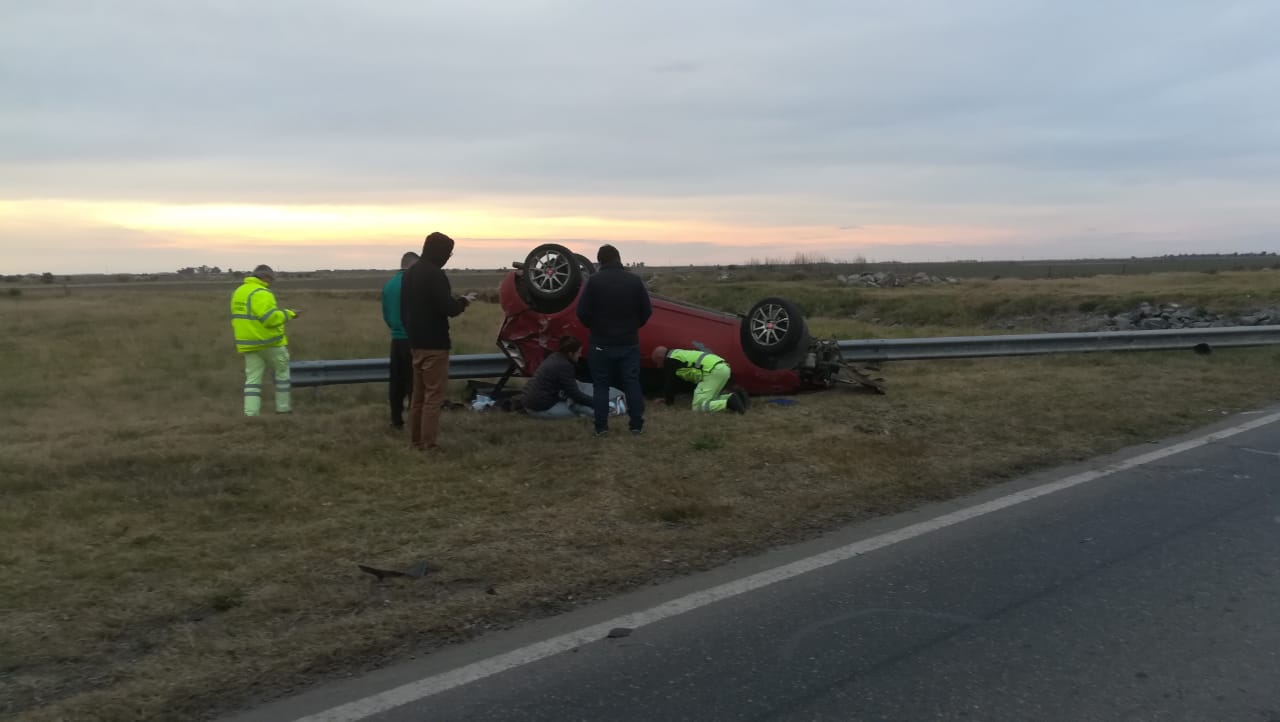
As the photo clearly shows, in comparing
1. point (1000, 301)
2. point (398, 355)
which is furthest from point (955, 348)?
point (1000, 301)

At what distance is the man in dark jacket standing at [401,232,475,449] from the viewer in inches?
300

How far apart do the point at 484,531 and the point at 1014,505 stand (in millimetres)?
3541

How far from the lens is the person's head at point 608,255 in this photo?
8460mm

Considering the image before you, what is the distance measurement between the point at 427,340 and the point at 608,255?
1862 millimetres

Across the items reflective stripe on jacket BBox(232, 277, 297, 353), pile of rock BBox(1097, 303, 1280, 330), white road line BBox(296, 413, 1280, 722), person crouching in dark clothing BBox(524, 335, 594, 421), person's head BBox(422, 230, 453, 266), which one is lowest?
white road line BBox(296, 413, 1280, 722)

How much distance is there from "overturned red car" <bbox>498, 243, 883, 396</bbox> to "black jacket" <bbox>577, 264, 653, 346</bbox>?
4.43 feet

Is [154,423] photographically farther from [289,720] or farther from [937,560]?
[937,560]

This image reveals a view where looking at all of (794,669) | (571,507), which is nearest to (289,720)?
(794,669)

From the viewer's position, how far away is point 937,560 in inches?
204

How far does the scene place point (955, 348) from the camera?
523 inches

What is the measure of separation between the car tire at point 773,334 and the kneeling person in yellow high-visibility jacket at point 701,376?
50 centimetres

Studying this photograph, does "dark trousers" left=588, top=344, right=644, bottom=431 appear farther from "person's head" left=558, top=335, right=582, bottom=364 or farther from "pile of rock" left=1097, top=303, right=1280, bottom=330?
"pile of rock" left=1097, top=303, right=1280, bottom=330

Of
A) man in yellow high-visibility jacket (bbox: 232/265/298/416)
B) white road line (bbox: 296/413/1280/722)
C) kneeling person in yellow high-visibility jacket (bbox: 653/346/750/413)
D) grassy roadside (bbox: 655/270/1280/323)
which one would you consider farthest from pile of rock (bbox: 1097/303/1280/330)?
man in yellow high-visibility jacket (bbox: 232/265/298/416)

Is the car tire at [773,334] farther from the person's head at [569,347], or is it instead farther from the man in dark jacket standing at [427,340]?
the man in dark jacket standing at [427,340]
